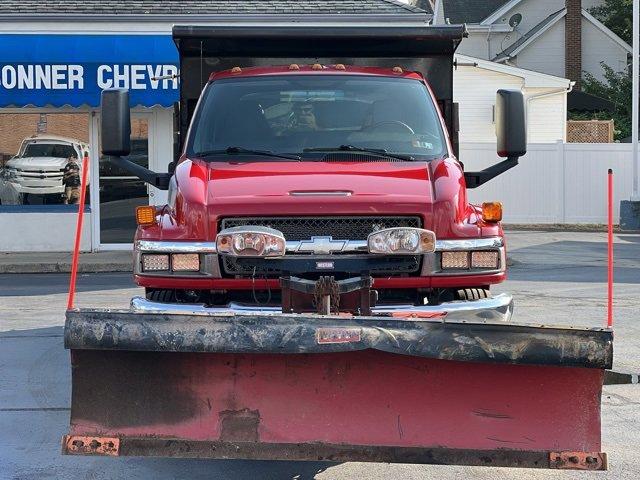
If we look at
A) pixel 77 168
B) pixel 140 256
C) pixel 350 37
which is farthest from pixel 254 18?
pixel 140 256

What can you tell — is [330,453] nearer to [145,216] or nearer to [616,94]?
[145,216]

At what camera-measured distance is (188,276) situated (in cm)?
656

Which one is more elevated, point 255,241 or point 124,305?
point 255,241

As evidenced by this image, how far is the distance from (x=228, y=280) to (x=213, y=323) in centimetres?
123

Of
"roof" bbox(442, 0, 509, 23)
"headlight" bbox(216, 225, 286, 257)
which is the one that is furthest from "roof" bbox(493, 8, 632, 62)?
"headlight" bbox(216, 225, 286, 257)

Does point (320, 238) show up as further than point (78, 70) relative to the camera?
No

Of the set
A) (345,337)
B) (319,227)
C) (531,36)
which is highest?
(531,36)

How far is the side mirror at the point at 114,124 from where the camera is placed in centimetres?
767

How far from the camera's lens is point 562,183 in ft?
91.2

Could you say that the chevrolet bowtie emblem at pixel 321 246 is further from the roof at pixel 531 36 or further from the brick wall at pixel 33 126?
the roof at pixel 531 36

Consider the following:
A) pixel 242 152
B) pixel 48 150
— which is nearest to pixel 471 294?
pixel 242 152

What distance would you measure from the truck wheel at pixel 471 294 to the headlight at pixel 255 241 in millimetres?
1141

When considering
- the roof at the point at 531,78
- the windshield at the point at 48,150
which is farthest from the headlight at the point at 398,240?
the roof at the point at 531,78

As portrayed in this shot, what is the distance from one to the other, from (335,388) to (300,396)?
0.55ft
